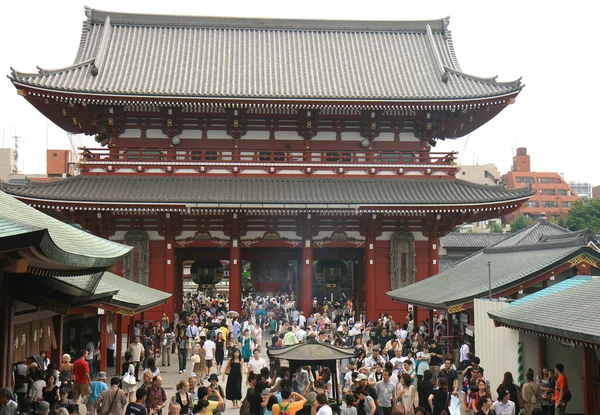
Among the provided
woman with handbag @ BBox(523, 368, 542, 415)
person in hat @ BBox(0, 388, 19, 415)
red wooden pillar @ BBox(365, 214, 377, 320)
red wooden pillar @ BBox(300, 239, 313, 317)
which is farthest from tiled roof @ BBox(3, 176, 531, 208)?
person in hat @ BBox(0, 388, 19, 415)

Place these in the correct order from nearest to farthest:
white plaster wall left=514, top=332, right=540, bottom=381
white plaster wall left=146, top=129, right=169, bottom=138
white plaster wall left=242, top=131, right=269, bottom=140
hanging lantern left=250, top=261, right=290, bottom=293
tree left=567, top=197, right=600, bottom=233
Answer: white plaster wall left=514, top=332, right=540, bottom=381
white plaster wall left=146, top=129, right=169, bottom=138
white plaster wall left=242, top=131, right=269, bottom=140
hanging lantern left=250, top=261, right=290, bottom=293
tree left=567, top=197, right=600, bottom=233

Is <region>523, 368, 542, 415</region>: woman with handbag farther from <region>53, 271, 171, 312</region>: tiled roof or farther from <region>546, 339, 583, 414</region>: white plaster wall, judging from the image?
<region>53, 271, 171, 312</region>: tiled roof

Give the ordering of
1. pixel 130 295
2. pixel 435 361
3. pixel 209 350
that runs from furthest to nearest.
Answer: pixel 209 350 < pixel 130 295 < pixel 435 361

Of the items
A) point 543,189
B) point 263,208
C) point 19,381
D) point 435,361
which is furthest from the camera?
point 543,189

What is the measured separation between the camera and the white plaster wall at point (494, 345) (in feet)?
58.3

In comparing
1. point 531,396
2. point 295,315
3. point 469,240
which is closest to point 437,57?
point 295,315

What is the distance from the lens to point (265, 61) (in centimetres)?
3806

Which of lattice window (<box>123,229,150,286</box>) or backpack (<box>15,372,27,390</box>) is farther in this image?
lattice window (<box>123,229,150,286</box>)

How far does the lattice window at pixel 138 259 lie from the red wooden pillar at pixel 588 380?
72.5 feet

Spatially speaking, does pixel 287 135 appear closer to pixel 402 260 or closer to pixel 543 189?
pixel 402 260

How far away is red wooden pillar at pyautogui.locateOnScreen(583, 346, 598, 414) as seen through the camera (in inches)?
572

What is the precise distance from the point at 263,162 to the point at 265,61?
7.43 m

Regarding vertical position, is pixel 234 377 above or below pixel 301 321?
above

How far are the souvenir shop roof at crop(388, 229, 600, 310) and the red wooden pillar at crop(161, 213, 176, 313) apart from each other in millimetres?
10618
